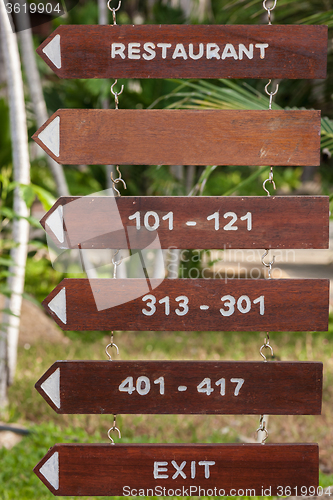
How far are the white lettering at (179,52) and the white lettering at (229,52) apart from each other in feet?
0.34

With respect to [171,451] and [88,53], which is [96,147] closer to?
[88,53]

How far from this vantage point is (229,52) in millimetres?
1263

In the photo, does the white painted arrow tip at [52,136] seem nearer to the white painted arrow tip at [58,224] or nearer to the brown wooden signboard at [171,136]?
the brown wooden signboard at [171,136]

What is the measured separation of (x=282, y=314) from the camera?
1264 millimetres

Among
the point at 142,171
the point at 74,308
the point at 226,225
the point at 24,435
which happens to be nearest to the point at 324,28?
the point at 226,225

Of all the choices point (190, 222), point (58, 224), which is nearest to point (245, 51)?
point (190, 222)

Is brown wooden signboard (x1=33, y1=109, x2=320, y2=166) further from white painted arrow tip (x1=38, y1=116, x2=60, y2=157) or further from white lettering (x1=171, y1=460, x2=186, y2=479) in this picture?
white lettering (x1=171, y1=460, x2=186, y2=479)

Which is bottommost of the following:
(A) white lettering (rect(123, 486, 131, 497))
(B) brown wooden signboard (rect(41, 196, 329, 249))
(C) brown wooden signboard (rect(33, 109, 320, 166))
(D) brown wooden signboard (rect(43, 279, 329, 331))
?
(A) white lettering (rect(123, 486, 131, 497))

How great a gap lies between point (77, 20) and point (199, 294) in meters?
7.40

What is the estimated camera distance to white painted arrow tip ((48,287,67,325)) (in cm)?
127

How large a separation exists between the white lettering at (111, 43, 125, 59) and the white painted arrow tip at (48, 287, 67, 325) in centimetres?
64

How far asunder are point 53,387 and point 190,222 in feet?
1.90

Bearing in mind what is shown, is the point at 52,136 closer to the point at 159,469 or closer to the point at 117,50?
the point at 117,50

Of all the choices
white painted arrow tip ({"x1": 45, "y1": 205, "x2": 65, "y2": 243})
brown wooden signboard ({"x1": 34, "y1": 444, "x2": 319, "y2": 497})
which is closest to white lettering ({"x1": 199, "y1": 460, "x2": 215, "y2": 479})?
brown wooden signboard ({"x1": 34, "y1": 444, "x2": 319, "y2": 497})
